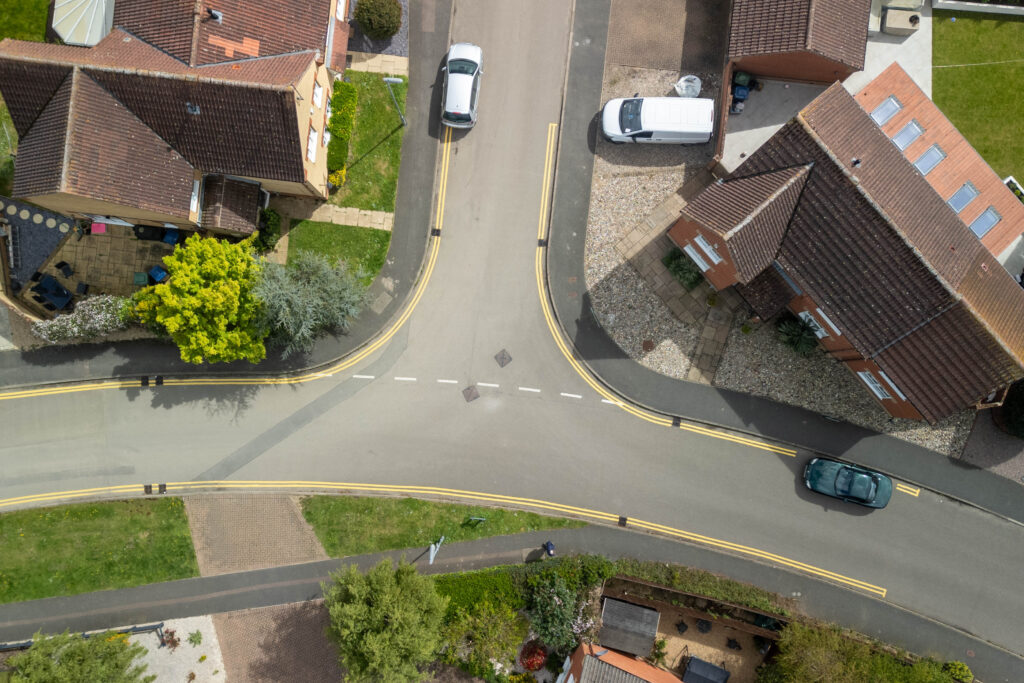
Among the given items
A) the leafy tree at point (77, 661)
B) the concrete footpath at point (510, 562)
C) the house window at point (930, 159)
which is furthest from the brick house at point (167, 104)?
the house window at point (930, 159)

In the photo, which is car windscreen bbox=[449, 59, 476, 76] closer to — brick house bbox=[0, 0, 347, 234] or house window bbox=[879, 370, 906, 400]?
brick house bbox=[0, 0, 347, 234]

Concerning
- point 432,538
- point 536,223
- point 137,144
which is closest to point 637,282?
point 536,223

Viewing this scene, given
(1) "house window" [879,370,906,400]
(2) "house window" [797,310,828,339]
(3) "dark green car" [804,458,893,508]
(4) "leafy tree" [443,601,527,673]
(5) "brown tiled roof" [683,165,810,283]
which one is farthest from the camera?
(3) "dark green car" [804,458,893,508]

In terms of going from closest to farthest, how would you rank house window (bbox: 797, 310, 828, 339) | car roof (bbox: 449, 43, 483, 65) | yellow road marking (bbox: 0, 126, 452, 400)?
1. house window (bbox: 797, 310, 828, 339)
2. car roof (bbox: 449, 43, 483, 65)
3. yellow road marking (bbox: 0, 126, 452, 400)

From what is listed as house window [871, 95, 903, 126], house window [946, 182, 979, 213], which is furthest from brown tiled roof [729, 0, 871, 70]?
house window [946, 182, 979, 213]

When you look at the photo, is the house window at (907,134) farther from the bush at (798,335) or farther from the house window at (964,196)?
the bush at (798,335)

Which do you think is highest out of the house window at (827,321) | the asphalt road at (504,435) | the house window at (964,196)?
the house window at (964,196)

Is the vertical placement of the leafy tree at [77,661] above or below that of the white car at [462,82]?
below
